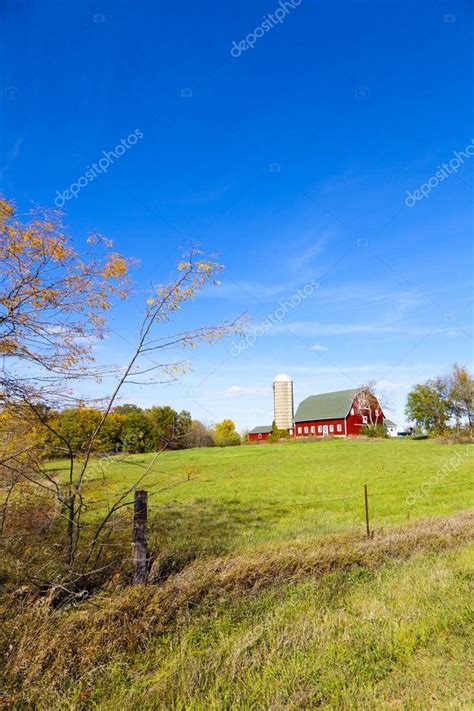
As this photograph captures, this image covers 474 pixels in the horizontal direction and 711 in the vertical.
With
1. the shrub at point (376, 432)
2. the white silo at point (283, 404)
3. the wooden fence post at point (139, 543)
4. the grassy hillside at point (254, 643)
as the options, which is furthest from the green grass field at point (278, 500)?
the white silo at point (283, 404)

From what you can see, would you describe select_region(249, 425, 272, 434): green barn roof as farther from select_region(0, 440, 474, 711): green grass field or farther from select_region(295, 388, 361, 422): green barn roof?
select_region(0, 440, 474, 711): green grass field

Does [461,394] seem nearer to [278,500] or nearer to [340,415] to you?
[340,415]

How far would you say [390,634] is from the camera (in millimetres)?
3951

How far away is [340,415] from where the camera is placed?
54219 mm

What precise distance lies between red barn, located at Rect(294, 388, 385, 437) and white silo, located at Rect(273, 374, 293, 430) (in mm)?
1908

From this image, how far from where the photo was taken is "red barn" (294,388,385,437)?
2138 inches

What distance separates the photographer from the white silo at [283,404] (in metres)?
62.9

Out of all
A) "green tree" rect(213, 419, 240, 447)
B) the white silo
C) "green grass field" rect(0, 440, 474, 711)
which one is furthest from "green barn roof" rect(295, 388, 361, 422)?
"green grass field" rect(0, 440, 474, 711)

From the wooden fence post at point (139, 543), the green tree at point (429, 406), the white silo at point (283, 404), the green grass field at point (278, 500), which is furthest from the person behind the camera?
the white silo at point (283, 404)

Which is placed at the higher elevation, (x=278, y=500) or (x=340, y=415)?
(x=340, y=415)

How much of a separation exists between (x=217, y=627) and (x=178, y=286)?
147 inches

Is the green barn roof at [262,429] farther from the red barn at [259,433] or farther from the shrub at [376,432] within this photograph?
the shrub at [376,432]

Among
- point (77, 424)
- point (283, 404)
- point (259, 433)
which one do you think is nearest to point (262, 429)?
point (259, 433)

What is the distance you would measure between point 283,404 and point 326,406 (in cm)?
749
